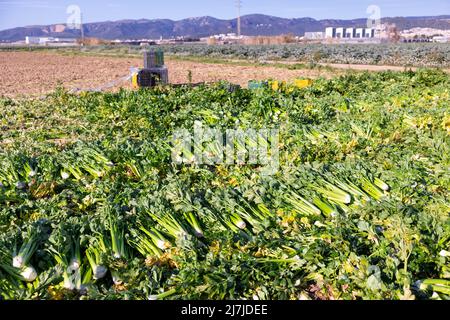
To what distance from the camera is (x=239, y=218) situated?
432cm

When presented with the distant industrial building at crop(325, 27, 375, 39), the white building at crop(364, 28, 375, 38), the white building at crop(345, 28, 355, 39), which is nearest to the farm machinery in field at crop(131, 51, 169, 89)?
the distant industrial building at crop(325, 27, 375, 39)

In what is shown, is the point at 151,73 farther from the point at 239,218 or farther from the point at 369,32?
the point at 369,32

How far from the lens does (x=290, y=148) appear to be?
661cm

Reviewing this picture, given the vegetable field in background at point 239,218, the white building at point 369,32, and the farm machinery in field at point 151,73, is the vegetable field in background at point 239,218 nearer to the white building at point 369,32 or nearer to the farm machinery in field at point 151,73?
the farm machinery in field at point 151,73

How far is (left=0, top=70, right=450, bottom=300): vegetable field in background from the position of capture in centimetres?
335

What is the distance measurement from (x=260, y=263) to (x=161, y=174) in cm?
295

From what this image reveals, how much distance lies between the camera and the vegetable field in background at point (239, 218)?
335cm

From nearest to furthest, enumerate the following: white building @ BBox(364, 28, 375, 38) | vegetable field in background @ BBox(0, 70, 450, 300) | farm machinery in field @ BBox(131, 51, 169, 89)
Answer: vegetable field in background @ BBox(0, 70, 450, 300) → farm machinery in field @ BBox(131, 51, 169, 89) → white building @ BBox(364, 28, 375, 38)

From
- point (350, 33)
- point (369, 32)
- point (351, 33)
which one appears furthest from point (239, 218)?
point (350, 33)

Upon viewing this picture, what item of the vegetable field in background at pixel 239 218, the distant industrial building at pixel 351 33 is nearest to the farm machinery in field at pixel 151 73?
the vegetable field in background at pixel 239 218

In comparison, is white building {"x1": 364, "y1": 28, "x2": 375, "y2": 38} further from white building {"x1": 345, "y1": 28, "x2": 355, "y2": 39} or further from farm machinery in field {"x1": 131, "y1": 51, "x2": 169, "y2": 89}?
farm machinery in field {"x1": 131, "y1": 51, "x2": 169, "y2": 89}

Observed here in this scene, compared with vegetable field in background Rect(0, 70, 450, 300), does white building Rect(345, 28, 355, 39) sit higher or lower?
higher
